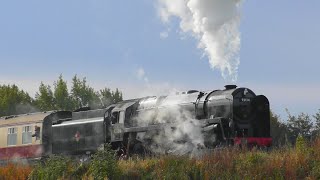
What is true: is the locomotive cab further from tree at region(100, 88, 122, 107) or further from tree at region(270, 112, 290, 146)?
tree at region(100, 88, 122, 107)

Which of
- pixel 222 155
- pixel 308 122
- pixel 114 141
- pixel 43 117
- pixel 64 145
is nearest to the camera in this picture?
pixel 222 155

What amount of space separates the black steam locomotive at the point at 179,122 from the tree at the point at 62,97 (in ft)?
123

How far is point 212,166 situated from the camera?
15.5 meters

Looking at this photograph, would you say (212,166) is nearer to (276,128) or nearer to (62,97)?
(276,128)

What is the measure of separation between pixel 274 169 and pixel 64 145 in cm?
1419

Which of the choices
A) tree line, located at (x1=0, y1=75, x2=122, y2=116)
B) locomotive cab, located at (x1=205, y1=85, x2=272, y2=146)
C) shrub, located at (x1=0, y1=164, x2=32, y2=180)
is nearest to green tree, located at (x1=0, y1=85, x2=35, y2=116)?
tree line, located at (x1=0, y1=75, x2=122, y2=116)

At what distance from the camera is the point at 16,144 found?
29359 millimetres

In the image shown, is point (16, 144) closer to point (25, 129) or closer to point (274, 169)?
point (25, 129)

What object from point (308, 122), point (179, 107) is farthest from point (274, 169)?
point (308, 122)

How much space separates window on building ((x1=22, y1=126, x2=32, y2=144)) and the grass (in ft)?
32.8

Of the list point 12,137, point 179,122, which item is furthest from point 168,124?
point 12,137

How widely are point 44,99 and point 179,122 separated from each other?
1762 inches

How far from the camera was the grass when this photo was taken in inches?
565

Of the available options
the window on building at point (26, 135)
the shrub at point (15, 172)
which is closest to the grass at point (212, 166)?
the shrub at point (15, 172)
